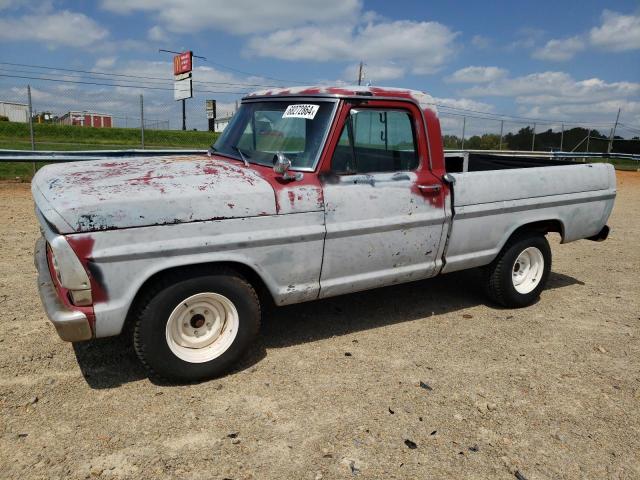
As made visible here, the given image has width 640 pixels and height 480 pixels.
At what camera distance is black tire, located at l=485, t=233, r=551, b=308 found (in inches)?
180

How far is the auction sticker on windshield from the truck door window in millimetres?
258

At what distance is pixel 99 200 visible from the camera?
110 inches

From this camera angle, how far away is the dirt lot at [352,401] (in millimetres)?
2568

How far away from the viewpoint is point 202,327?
3.30m

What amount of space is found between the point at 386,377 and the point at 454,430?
65 centimetres

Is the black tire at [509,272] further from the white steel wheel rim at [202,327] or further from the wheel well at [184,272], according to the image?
the white steel wheel rim at [202,327]

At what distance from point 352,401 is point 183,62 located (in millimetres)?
37035

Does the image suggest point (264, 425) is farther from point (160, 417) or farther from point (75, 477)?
point (75, 477)

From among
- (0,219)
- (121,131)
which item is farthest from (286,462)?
(121,131)

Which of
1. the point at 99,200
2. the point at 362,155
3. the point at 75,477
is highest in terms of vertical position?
the point at 362,155

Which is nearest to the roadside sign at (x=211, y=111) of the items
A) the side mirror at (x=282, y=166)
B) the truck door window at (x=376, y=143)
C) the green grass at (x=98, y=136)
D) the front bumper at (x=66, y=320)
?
the green grass at (x=98, y=136)

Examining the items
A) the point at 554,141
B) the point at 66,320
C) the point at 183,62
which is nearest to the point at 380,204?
the point at 66,320

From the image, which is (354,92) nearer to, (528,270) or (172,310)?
(172,310)

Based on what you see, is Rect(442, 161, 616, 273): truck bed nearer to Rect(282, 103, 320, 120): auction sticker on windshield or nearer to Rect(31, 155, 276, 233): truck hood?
Rect(282, 103, 320, 120): auction sticker on windshield
